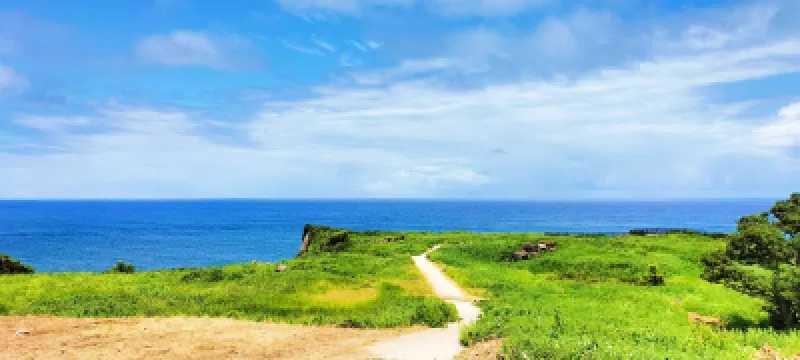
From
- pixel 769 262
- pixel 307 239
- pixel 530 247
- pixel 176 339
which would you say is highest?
pixel 769 262

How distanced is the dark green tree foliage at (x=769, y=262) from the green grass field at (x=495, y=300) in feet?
4.06

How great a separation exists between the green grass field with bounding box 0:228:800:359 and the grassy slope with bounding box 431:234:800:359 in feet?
0.24

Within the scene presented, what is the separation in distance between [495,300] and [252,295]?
14572mm

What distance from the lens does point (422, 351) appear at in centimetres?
1767

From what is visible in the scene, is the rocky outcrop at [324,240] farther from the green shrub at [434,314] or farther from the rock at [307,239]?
the green shrub at [434,314]

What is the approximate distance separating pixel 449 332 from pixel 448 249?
113 ft

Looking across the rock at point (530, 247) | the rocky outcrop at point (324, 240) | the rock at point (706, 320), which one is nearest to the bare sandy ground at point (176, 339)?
the rock at point (706, 320)

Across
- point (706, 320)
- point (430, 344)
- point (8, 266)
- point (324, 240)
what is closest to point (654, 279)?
point (706, 320)

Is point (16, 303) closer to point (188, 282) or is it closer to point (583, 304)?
point (188, 282)

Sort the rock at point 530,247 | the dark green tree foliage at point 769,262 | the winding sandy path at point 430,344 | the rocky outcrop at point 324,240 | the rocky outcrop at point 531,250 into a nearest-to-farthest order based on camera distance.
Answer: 1. the winding sandy path at point 430,344
2. the dark green tree foliage at point 769,262
3. the rocky outcrop at point 531,250
4. the rock at point 530,247
5. the rocky outcrop at point 324,240

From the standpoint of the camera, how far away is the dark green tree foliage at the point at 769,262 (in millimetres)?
19547

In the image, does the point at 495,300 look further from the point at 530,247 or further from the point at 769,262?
the point at 530,247

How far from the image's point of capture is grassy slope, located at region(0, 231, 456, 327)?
24.5 metres

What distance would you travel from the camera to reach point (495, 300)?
2666 centimetres
